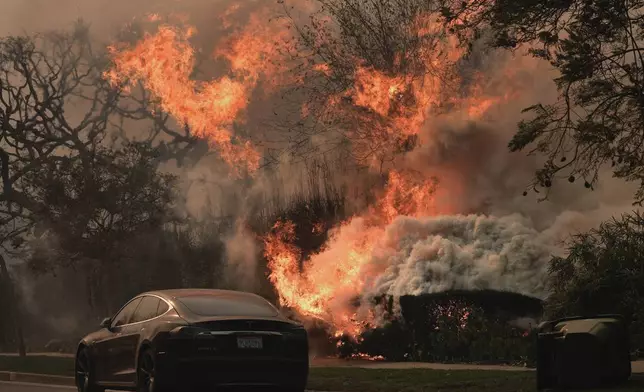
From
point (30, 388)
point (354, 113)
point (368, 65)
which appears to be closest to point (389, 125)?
point (354, 113)

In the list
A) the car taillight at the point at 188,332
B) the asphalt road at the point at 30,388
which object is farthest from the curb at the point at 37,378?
the car taillight at the point at 188,332

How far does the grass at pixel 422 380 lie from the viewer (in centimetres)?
1441

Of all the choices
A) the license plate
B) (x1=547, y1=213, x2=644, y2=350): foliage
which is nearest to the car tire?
the license plate

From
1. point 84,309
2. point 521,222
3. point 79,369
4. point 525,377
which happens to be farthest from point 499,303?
point 84,309

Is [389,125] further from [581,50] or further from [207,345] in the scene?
[207,345]

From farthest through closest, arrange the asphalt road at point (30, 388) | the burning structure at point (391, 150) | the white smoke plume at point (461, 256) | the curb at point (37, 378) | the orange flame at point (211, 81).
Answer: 1. the orange flame at point (211, 81)
2. the burning structure at point (391, 150)
3. the white smoke plume at point (461, 256)
4. the curb at point (37, 378)
5. the asphalt road at point (30, 388)

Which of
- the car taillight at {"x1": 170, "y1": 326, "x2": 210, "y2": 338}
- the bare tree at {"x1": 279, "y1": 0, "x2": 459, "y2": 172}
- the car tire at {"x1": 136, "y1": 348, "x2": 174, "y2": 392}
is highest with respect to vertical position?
the bare tree at {"x1": 279, "y1": 0, "x2": 459, "y2": 172}

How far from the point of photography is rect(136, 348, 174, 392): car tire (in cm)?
1269

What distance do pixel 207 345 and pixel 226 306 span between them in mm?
913

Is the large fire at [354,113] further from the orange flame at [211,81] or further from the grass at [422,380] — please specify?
the grass at [422,380]

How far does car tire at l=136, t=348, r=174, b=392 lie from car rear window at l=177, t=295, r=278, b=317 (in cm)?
79

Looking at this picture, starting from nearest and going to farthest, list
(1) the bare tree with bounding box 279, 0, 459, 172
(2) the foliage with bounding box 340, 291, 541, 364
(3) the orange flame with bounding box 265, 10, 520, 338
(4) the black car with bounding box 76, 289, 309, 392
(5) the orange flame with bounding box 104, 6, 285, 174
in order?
(4) the black car with bounding box 76, 289, 309, 392, (2) the foliage with bounding box 340, 291, 541, 364, (3) the orange flame with bounding box 265, 10, 520, 338, (1) the bare tree with bounding box 279, 0, 459, 172, (5) the orange flame with bounding box 104, 6, 285, 174

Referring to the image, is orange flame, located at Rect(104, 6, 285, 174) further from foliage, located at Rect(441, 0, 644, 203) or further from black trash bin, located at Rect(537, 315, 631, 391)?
black trash bin, located at Rect(537, 315, 631, 391)

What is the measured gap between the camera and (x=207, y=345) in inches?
495
